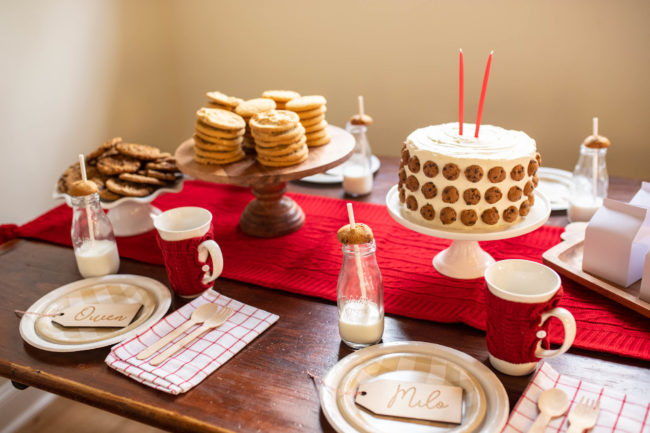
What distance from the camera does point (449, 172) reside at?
3.38 feet

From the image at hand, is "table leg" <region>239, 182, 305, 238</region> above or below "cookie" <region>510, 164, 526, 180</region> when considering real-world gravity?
below

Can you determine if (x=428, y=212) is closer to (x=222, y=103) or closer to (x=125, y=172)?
(x=222, y=103)

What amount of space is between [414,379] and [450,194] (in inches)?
14.0

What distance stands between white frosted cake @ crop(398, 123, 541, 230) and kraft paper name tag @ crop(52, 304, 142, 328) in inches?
22.2

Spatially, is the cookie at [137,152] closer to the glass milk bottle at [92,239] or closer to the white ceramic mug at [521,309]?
the glass milk bottle at [92,239]

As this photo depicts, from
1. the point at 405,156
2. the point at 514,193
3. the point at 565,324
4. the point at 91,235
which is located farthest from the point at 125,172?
the point at 565,324

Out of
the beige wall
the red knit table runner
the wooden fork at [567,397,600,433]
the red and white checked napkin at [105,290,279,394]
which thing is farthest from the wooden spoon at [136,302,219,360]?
the beige wall

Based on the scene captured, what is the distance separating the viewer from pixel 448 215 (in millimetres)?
1051

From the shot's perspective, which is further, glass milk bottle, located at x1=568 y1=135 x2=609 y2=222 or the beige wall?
the beige wall

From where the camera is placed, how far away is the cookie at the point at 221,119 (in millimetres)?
1265

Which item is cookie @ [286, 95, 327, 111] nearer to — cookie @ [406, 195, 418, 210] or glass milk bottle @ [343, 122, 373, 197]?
glass milk bottle @ [343, 122, 373, 197]

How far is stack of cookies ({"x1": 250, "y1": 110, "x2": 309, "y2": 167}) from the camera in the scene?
1.24 meters

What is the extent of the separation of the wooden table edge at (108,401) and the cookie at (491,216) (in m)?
0.57

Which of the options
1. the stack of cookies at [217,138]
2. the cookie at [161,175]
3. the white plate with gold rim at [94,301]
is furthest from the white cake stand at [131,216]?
the white plate with gold rim at [94,301]
